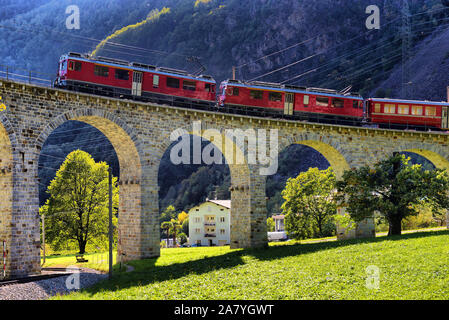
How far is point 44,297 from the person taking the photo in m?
21.2

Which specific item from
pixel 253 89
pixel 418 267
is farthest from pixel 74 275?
pixel 253 89

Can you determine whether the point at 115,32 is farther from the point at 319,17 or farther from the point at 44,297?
the point at 44,297

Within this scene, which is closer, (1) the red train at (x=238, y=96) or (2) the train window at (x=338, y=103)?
(1) the red train at (x=238, y=96)

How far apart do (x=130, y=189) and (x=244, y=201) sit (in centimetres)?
963

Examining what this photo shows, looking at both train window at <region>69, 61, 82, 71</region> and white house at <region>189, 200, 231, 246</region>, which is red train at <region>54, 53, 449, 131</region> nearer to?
train window at <region>69, 61, 82, 71</region>

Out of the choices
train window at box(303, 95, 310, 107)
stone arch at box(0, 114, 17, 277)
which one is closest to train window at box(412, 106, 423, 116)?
train window at box(303, 95, 310, 107)

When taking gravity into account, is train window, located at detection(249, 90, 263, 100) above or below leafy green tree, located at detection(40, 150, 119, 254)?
above

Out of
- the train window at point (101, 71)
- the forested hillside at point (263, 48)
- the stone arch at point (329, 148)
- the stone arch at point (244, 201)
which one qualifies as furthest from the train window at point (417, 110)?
the forested hillside at point (263, 48)

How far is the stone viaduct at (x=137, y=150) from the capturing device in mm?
27328

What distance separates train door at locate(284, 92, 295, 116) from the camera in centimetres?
4081

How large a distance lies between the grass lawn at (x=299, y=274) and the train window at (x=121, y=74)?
543 inches

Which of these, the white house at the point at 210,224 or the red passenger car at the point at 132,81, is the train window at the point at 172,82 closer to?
the red passenger car at the point at 132,81

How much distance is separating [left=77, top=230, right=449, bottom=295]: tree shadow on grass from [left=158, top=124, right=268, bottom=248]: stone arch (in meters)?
1.93

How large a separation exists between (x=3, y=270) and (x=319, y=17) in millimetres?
119342
